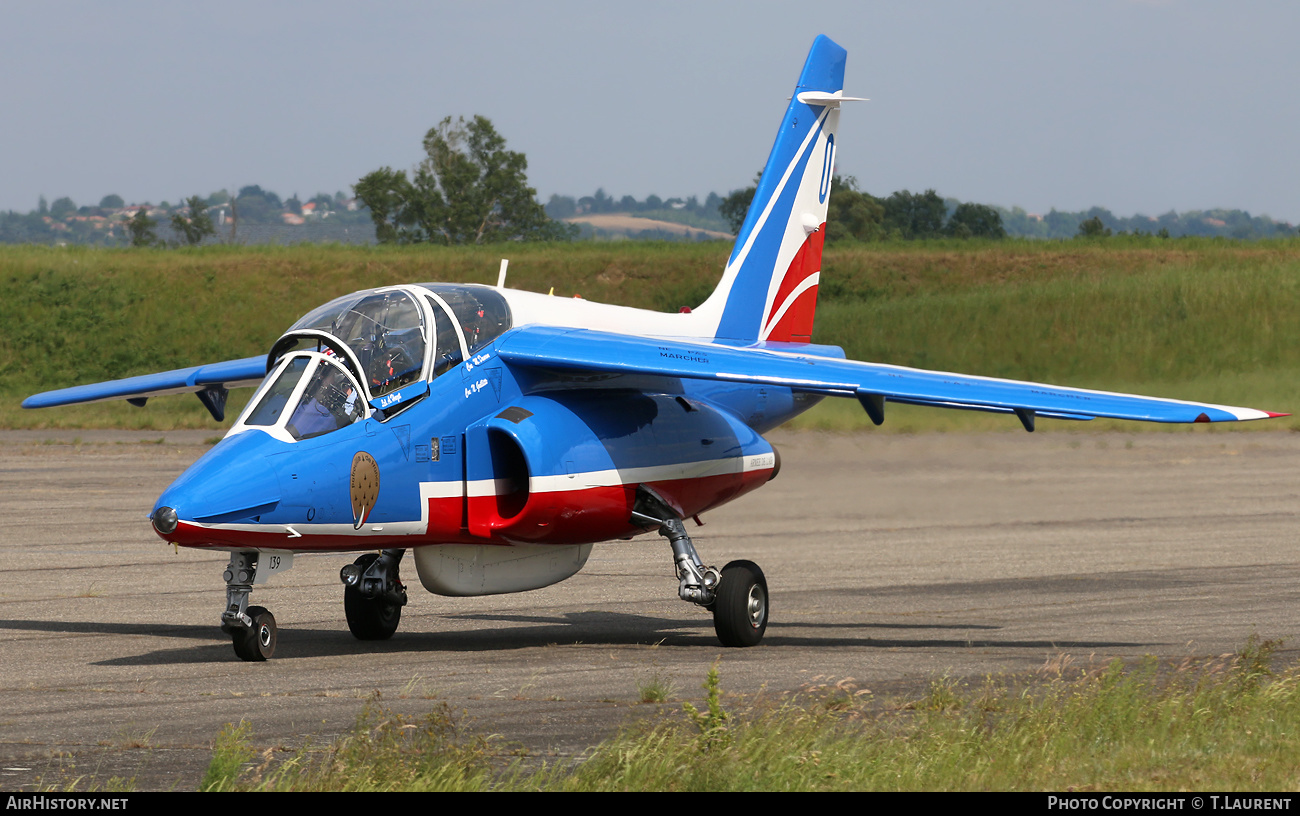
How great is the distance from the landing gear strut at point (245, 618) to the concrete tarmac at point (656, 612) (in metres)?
0.19

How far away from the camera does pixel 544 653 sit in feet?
44.7

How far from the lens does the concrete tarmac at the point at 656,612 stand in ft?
33.6

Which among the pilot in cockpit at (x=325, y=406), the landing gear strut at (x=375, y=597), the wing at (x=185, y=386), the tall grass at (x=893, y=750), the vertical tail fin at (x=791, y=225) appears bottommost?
the landing gear strut at (x=375, y=597)

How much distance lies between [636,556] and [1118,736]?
47.8ft

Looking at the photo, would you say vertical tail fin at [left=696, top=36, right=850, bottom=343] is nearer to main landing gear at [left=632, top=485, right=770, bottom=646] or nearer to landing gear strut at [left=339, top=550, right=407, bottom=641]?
main landing gear at [left=632, top=485, right=770, bottom=646]

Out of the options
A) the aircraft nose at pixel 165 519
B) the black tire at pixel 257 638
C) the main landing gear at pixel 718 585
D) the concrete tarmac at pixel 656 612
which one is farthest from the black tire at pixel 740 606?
the aircraft nose at pixel 165 519

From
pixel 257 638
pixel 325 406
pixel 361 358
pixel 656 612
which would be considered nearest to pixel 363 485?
pixel 325 406

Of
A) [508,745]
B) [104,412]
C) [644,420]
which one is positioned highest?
[644,420]

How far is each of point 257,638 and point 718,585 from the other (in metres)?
4.30

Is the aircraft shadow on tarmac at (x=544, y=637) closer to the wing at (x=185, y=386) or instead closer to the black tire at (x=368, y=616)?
the black tire at (x=368, y=616)

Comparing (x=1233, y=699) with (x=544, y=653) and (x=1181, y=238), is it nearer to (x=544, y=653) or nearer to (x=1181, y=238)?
(x=544, y=653)

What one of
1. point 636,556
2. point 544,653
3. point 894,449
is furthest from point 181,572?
point 894,449

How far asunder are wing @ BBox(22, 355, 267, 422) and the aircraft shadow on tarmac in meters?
2.51

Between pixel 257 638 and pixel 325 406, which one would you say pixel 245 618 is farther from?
pixel 325 406
